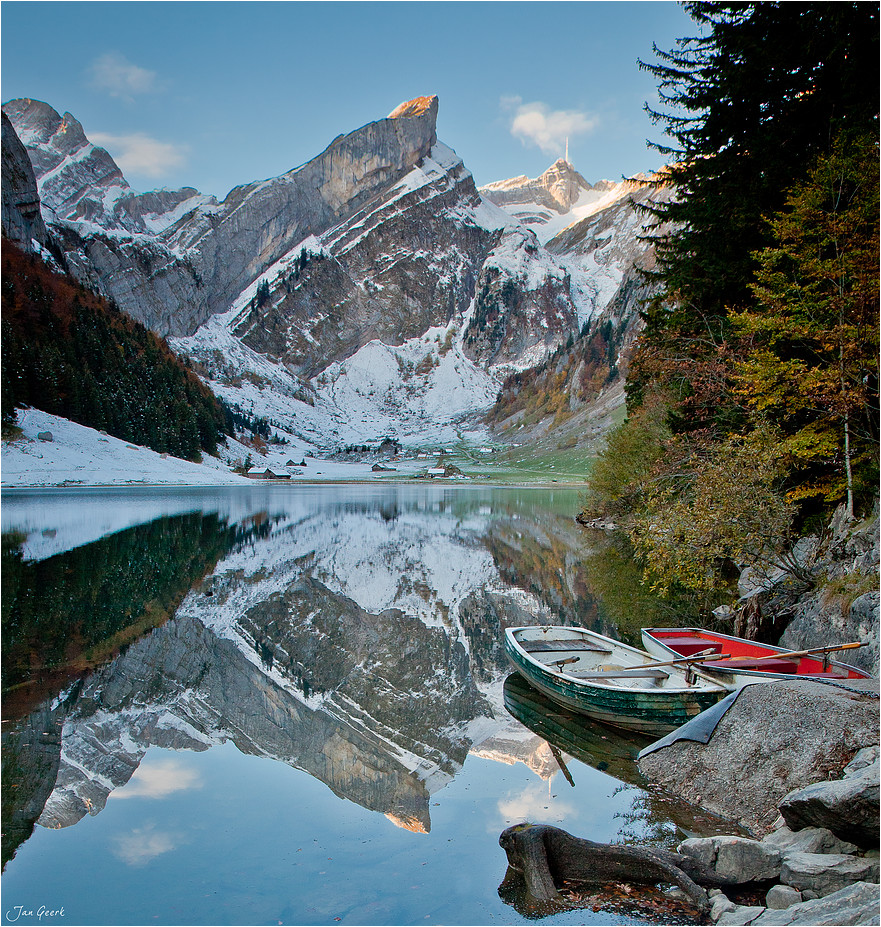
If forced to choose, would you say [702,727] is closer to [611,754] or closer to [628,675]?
[611,754]

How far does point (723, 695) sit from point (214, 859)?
791cm

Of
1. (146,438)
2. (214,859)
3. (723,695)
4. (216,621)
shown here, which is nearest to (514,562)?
(216,621)

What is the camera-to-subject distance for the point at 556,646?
14477 mm

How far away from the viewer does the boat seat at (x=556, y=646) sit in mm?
14266

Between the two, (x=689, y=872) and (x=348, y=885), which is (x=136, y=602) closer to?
(x=348, y=885)

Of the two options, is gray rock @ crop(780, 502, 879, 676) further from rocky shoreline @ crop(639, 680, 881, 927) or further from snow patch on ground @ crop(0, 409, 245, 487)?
snow patch on ground @ crop(0, 409, 245, 487)

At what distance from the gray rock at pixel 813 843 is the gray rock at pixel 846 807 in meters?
0.06

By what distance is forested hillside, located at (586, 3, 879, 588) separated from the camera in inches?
579

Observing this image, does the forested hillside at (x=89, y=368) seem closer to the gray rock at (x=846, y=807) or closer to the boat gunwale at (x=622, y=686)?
the boat gunwale at (x=622, y=686)

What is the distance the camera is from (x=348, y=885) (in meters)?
6.85

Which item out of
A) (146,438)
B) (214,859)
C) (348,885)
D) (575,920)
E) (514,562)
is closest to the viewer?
(575,920)

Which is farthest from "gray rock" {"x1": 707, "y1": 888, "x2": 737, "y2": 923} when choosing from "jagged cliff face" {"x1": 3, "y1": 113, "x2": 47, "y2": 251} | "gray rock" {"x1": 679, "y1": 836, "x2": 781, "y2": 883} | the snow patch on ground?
"jagged cliff face" {"x1": 3, "y1": 113, "x2": 47, "y2": 251}

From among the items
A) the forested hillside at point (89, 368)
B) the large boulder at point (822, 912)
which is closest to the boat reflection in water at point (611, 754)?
the large boulder at point (822, 912)

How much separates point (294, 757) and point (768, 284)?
17.9 m
